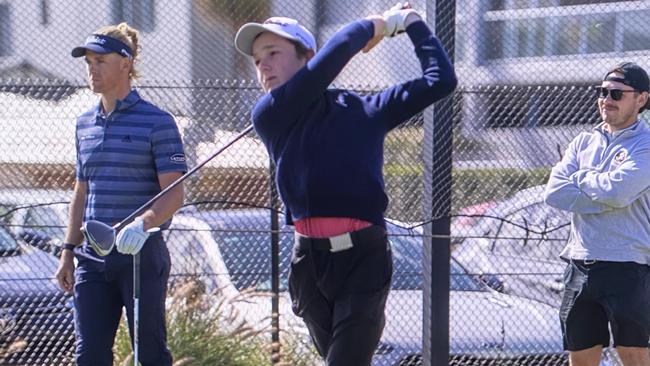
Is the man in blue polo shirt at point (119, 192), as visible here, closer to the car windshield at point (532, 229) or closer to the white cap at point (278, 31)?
the white cap at point (278, 31)

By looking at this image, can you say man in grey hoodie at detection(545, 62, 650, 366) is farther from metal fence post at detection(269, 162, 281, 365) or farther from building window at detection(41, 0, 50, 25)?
building window at detection(41, 0, 50, 25)

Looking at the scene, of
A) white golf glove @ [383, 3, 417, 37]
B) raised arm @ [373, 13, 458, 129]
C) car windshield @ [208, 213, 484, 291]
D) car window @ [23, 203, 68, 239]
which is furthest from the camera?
car windshield @ [208, 213, 484, 291]

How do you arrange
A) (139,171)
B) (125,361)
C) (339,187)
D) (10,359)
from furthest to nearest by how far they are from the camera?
(10,359), (125,361), (139,171), (339,187)

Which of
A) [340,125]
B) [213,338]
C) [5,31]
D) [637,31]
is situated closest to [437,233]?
[213,338]

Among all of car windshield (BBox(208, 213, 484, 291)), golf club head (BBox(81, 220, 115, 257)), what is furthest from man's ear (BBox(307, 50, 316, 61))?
car windshield (BBox(208, 213, 484, 291))

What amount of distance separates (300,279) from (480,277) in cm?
346

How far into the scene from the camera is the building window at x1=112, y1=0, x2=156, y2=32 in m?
7.61

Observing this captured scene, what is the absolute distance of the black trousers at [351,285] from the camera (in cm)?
404

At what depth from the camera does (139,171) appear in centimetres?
515

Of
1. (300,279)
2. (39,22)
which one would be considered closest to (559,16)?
(39,22)

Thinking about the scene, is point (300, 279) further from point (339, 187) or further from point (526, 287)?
point (526, 287)

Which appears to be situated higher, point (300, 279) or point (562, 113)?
point (562, 113)

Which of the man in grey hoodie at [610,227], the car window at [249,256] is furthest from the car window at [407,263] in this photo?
the man in grey hoodie at [610,227]

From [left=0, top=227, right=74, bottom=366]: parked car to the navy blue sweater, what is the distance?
3.57 metres
